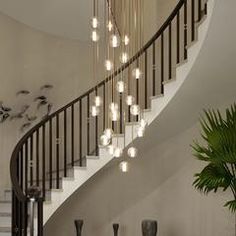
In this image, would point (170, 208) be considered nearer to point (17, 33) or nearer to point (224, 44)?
point (224, 44)

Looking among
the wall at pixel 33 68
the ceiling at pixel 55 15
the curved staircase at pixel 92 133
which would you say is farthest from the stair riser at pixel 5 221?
the ceiling at pixel 55 15

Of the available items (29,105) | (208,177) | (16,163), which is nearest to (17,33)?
(29,105)

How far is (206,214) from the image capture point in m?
6.95

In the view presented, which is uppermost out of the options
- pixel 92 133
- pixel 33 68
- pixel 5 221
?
pixel 33 68

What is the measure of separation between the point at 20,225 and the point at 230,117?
257 centimetres

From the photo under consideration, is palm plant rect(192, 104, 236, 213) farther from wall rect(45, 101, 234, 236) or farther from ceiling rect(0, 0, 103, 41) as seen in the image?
ceiling rect(0, 0, 103, 41)

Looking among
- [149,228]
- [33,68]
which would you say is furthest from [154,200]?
[33,68]

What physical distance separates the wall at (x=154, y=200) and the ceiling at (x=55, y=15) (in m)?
2.27

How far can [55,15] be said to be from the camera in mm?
7441

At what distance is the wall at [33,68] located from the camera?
7.78 m

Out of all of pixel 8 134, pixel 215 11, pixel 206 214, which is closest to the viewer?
pixel 215 11

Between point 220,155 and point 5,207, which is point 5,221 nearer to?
point 5,207

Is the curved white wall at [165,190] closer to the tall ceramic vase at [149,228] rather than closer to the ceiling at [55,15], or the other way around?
the tall ceramic vase at [149,228]

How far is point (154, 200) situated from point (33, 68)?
117 inches
